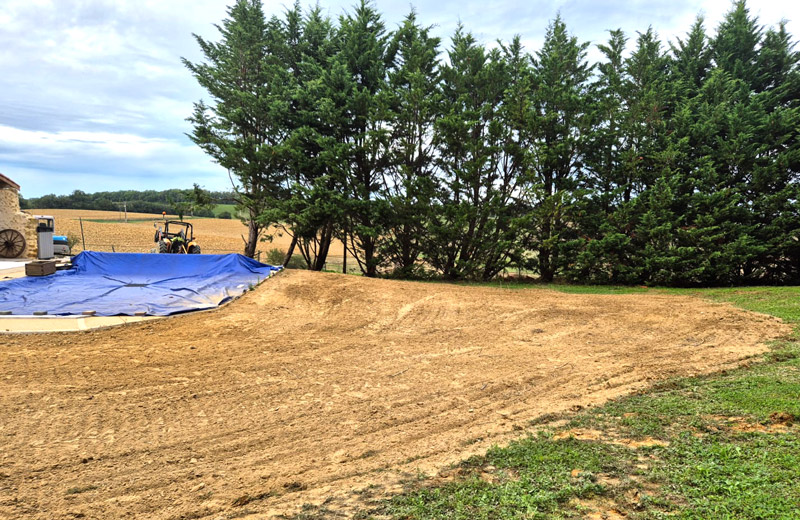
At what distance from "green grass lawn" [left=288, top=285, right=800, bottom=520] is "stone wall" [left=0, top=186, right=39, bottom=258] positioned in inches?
778

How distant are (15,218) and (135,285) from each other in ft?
34.6

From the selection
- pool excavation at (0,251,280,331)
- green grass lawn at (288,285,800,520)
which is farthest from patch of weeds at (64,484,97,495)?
pool excavation at (0,251,280,331)

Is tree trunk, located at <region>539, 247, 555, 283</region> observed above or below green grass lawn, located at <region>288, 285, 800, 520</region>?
above

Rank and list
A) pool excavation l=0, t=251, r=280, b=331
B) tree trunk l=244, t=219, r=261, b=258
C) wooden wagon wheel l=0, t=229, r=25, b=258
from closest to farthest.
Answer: pool excavation l=0, t=251, r=280, b=331 → wooden wagon wheel l=0, t=229, r=25, b=258 → tree trunk l=244, t=219, r=261, b=258

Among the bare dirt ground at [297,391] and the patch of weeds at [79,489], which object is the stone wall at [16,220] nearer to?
the bare dirt ground at [297,391]

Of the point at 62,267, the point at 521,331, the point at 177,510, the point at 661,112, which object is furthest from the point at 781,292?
the point at 62,267

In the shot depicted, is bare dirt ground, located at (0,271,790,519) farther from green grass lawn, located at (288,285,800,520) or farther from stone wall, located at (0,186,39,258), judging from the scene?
stone wall, located at (0,186,39,258)

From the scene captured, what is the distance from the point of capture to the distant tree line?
16.4 m

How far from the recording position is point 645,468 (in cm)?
284

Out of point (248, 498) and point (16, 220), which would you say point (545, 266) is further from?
point (16, 220)

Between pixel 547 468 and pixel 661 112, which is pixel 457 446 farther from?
pixel 661 112

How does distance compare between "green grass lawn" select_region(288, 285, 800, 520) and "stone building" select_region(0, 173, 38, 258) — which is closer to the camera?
"green grass lawn" select_region(288, 285, 800, 520)

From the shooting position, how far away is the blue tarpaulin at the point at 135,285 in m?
8.06

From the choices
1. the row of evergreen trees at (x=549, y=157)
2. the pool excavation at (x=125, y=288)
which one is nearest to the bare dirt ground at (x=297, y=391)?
the pool excavation at (x=125, y=288)
